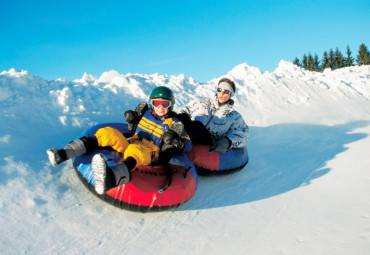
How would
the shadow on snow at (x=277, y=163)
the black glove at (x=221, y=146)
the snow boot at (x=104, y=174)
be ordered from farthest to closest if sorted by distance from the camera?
the black glove at (x=221, y=146)
the shadow on snow at (x=277, y=163)
the snow boot at (x=104, y=174)

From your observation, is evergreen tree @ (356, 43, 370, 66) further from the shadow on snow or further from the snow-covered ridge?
the shadow on snow

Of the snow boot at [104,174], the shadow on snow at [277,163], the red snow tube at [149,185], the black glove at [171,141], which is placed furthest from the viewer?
the shadow on snow at [277,163]

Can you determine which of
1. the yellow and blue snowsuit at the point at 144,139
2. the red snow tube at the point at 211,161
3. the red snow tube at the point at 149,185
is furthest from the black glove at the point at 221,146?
the red snow tube at the point at 149,185

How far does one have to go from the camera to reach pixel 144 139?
301cm

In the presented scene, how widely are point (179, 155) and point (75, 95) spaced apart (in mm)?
3791

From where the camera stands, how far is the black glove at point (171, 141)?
2.73 m

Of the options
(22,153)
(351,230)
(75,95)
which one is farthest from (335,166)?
(75,95)

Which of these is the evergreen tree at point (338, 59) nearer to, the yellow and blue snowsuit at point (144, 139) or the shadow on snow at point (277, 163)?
the shadow on snow at point (277, 163)

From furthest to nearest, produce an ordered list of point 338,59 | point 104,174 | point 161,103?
point 338,59
point 161,103
point 104,174

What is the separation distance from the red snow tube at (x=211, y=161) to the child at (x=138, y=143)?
524mm

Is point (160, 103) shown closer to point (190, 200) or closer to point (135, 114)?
point (135, 114)

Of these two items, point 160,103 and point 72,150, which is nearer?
point 72,150

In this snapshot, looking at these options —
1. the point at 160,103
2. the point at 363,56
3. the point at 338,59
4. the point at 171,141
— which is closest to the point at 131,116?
the point at 160,103

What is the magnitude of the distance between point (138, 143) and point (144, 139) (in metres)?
0.12
